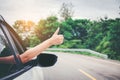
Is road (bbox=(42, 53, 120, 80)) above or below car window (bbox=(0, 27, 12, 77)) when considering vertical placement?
below

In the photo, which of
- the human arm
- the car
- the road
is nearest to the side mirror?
the car

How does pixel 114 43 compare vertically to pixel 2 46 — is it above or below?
below

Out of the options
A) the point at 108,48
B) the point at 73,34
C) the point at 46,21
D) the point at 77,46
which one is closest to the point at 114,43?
the point at 108,48

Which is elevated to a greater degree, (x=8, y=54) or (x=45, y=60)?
(x=8, y=54)

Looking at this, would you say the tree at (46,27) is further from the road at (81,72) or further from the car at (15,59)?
the car at (15,59)

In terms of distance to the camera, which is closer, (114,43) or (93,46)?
(114,43)

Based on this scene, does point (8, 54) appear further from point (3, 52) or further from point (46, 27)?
Answer: point (46, 27)

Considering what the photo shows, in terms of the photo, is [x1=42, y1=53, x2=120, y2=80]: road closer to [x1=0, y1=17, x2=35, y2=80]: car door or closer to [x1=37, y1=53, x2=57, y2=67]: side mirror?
[x1=37, y1=53, x2=57, y2=67]: side mirror

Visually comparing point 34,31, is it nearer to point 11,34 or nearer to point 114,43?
point 114,43

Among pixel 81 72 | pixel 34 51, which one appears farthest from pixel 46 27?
pixel 34 51

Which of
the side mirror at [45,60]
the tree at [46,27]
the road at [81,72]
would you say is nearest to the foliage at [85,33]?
the tree at [46,27]

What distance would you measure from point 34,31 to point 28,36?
109 inches

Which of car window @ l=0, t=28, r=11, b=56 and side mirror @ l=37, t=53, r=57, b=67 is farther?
side mirror @ l=37, t=53, r=57, b=67

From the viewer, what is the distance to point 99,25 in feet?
208
